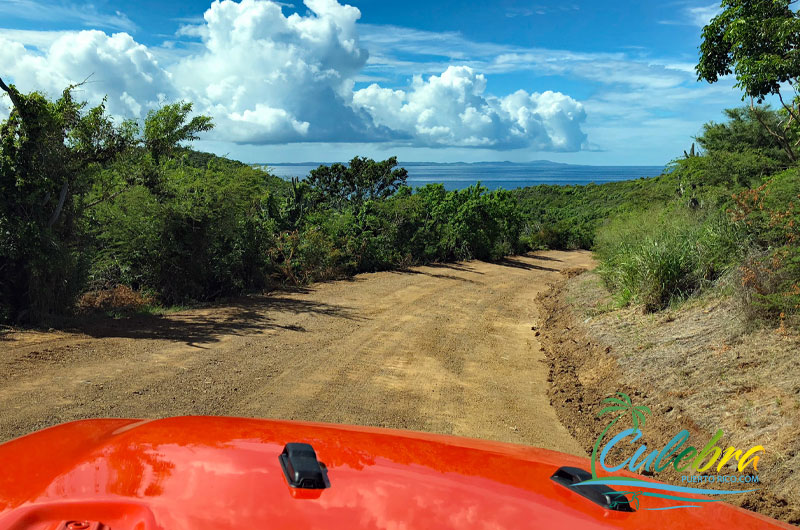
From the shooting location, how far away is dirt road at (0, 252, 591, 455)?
6492 millimetres

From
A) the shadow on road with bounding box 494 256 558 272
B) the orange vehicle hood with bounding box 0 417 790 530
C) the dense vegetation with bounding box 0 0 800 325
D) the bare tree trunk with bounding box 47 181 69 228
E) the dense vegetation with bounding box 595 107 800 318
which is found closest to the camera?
the orange vehicle hood with bounding box 0 417 790 530

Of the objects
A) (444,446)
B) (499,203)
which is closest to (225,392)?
(444,446)

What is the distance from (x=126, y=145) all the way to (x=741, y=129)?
66.3ft

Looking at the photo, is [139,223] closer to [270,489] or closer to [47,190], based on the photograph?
[47,190]

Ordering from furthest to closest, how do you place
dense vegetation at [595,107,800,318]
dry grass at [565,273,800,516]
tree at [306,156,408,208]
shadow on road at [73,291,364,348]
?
tree at [306,156,408,208]
shadow on road at [73,291,364,348]
dense vegetation at [595,107,800,318]
dry grass at [565,273,800,516]

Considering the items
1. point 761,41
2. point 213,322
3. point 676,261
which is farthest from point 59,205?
point 761,41

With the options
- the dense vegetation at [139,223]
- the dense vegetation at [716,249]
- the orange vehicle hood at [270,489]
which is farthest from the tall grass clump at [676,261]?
the dense vegetation at [139,223]

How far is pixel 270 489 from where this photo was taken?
1.76 m

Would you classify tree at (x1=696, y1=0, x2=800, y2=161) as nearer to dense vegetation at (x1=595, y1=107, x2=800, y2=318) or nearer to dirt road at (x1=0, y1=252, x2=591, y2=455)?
dense vegetation at (x1=595, y1=107, x2=800, y2=318)

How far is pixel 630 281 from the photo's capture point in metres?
10.9

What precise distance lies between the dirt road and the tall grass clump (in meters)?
2.01

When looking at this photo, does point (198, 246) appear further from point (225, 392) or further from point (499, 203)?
point (499, 203)

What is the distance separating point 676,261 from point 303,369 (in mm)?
6299

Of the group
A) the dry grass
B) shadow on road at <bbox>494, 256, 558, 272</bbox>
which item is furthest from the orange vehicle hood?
shadow on road at <bbox>494, 256, 558, 272</bbox>
